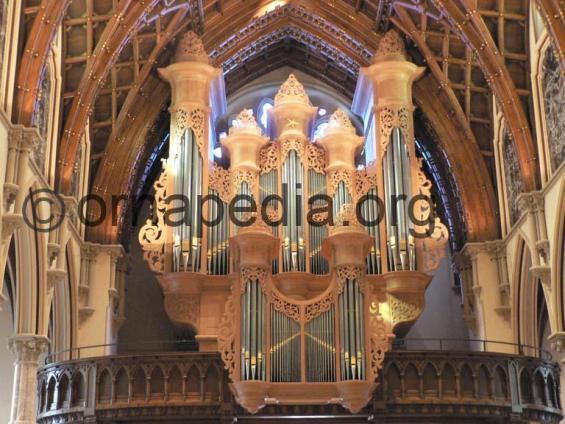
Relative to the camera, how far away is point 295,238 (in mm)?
21172

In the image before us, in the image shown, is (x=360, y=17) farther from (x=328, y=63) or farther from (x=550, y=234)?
(x=550, y=234)

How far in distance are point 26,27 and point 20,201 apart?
321 centimetres

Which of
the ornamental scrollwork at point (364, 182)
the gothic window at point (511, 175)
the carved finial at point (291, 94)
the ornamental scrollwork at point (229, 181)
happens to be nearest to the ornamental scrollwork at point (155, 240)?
the ornamental scrollwork at point (229, 181)

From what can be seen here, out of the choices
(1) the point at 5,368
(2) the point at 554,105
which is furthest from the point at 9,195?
(2) the point at 554,105

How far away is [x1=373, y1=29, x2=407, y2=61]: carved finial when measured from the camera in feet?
76.2

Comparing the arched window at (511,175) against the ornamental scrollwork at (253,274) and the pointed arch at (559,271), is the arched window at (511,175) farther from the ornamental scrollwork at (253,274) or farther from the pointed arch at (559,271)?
the ornamental scrollwork at (253,274)

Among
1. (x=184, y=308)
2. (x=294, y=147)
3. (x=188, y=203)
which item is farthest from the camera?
(x=294, y=147)

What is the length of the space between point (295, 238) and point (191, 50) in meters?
5.36

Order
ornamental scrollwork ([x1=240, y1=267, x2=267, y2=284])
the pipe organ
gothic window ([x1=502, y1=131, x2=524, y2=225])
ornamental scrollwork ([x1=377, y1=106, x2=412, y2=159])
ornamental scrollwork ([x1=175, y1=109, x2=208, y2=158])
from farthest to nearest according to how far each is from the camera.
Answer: ornamental scrollwork ([x1=377, y1=106, x2=412, y2=159]) → ornamental scrollwork ([x1=175, y1=109, x2=208, y2=158]) → gothic window ([x1=502, y1=131, x2=524, y2=225]) → ornamental scrollwork ([x1=240, y1=267, x2=267, y2=284]) → the pipe organ

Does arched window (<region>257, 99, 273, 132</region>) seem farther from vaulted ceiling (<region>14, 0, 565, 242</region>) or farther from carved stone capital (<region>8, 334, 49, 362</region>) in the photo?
carved stone capital (<region>8, 334, 49, 362</region>)

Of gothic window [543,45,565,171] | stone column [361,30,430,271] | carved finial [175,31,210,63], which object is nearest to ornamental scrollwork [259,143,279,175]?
stone column [361,30,430,271]

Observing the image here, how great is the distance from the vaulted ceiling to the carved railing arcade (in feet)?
13.9

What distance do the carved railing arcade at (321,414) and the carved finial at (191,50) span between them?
8.08 meters

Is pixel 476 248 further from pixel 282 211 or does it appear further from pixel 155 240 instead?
pixel 155 240
